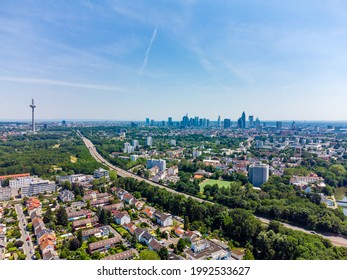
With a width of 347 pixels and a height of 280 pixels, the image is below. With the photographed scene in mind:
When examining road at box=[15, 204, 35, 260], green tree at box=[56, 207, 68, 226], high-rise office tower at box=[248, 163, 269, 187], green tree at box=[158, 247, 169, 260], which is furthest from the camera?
high-rise office tower at box=[248, 163, 269, 187]

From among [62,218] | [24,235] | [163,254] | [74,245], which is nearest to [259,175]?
[163,254]

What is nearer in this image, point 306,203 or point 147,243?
point 147,243

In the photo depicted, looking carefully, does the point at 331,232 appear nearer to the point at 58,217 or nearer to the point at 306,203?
the point at 306,203

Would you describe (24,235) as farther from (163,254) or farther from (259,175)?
(259,175)

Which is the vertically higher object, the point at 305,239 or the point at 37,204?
the point at 305,239

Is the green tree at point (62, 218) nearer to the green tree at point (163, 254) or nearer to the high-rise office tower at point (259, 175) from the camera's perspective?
the green tree at point (163, 254)

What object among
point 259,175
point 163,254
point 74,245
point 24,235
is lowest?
point 24,235

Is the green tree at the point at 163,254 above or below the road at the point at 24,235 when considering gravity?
above

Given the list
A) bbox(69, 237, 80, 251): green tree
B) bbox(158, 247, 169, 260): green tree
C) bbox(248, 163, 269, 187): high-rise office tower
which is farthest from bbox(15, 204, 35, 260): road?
bbox(248, 163, 269, 187): high-rise office tower

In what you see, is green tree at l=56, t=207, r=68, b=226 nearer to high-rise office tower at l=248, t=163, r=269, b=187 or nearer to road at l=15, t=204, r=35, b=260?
road at l=15, t=204, r=35, b=260

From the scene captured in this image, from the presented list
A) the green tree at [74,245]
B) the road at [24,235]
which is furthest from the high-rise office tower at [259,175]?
the road at [24,235]

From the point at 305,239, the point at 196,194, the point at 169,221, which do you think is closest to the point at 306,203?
the point at 305,239
